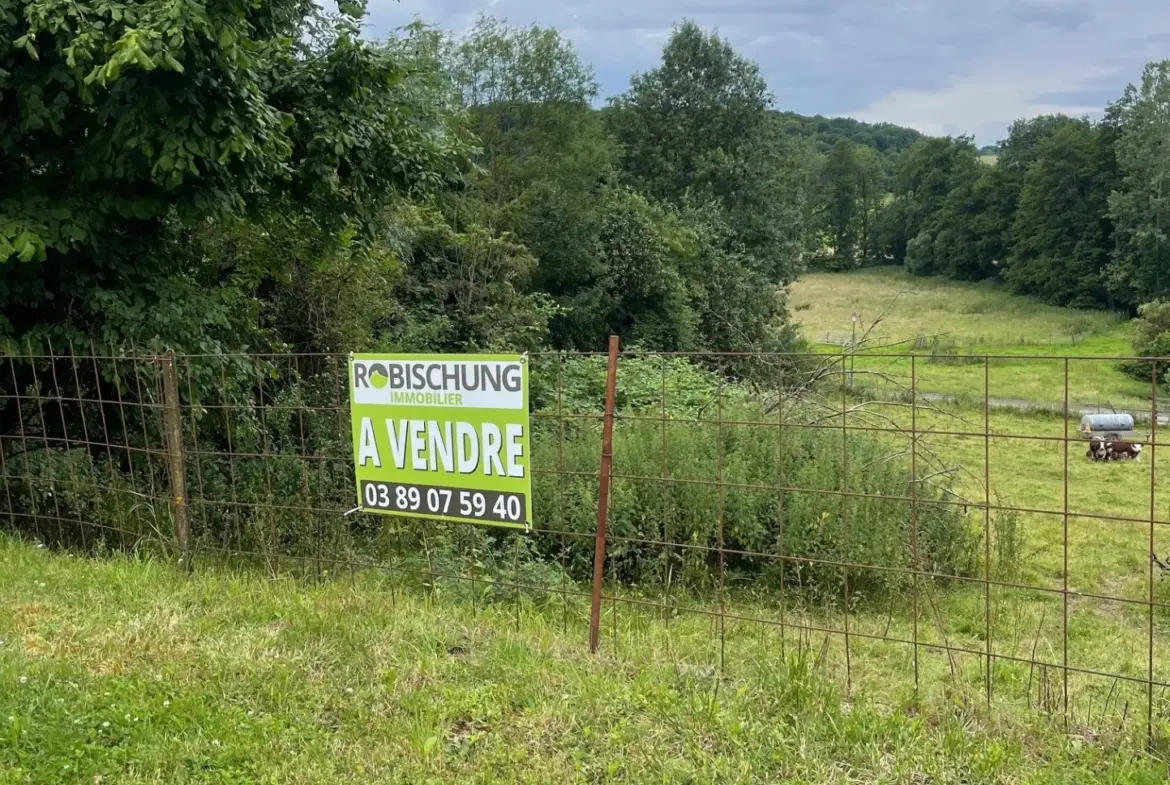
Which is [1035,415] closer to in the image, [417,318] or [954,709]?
[417,318]

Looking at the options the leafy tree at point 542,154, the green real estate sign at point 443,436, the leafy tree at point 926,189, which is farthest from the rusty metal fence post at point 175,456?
the leafy tree at point 926,189

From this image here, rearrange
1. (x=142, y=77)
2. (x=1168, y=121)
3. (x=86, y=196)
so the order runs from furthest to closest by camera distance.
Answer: (x=1168, y=121)
(x=86, y=196)
(x=142, y=77)

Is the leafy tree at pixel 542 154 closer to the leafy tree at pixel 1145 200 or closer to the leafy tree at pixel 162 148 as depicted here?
the leafy tree at pixel 162 148

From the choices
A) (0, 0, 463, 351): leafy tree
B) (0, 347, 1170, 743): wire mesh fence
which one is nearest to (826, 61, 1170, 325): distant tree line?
(0, 347, 1170, 743): wire mesh fence

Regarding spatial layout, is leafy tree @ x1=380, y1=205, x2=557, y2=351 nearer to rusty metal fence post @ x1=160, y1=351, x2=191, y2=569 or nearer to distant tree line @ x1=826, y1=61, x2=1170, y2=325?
rusty metal fence post @ x1=160, y1=351, x2=191, y2=569

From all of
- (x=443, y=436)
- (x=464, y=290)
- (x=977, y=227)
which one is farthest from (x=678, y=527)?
(x=977, y=227)

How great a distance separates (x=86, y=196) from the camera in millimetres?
6438

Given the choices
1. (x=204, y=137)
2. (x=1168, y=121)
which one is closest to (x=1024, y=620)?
(x=204, y=137)

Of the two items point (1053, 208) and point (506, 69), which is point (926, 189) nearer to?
point (1053, 208)

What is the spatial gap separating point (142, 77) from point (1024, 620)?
25.6 ft

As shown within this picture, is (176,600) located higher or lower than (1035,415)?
higher

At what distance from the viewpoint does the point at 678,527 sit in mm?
7863

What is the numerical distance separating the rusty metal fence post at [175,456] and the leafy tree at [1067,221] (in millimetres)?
54456

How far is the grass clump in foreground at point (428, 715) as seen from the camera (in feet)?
9.41
